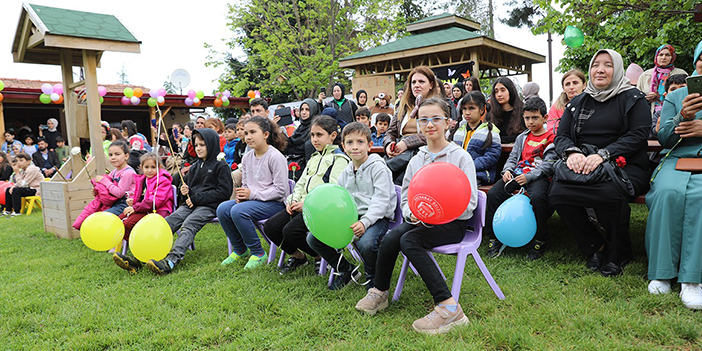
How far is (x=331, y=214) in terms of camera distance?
2951mm

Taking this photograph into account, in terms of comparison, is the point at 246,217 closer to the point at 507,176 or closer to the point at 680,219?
the point at 507,176

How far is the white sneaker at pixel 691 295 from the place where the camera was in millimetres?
2611

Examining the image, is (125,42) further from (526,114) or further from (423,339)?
(423,339)

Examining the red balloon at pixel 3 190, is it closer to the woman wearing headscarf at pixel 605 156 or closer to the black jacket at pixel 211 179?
the black jacket at pixel 211 179

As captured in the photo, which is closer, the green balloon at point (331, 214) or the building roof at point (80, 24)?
the green balloon at point (331, 214)

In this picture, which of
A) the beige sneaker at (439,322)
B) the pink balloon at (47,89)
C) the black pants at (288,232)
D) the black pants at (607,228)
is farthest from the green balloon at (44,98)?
the black pants at (607,228)

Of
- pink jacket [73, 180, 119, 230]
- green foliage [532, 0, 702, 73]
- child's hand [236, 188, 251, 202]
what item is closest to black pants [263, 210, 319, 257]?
child's hand [236, 188, 251, 202]

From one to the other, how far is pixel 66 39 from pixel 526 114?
223 inches

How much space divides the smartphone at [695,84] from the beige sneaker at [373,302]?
2.42 m

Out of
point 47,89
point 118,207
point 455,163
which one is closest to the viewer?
point 455,163

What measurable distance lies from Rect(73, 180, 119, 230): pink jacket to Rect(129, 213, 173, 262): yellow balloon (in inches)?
66.6

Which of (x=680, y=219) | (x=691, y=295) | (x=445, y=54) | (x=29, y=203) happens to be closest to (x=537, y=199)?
(x=680, y=219)

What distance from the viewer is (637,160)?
11.0 feet

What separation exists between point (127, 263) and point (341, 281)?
2051mm
